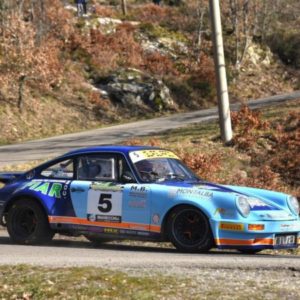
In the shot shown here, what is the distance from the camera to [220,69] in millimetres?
18469

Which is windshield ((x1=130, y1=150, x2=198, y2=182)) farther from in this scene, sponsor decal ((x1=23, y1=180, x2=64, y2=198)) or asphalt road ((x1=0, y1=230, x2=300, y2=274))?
sponsor decal ((x1=23, y1=180, x2=64, y2=198))

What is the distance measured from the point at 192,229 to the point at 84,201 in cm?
174

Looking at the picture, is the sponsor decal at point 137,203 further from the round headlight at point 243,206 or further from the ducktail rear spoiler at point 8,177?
the ducktail rear spoiler at point 8,177

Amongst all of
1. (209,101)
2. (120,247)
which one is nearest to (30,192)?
(120,247)

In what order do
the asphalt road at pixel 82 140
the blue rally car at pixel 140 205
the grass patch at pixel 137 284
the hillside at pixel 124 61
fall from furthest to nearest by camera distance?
1. the hillside at pixel 124 61
2. the asphalt road at pixel 82 140
3. the blue rally car at pixel 140 205
4. the grass patch at pixel 137 284

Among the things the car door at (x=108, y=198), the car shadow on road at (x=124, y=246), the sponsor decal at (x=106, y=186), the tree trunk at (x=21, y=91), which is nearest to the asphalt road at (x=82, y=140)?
the tree trunk at (x=21, y=91)

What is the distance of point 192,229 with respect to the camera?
9.20 meters

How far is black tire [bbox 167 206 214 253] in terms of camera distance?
359 inches

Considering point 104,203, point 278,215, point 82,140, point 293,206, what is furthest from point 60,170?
point 82,140

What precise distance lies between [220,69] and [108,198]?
31.3 ft

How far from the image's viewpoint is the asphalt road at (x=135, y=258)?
782 cm

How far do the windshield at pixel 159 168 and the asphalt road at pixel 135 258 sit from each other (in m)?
1.07

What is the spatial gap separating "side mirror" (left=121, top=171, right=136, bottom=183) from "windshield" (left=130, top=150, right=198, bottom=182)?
0.12 metres

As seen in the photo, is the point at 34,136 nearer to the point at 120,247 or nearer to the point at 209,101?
the point at 209,101
